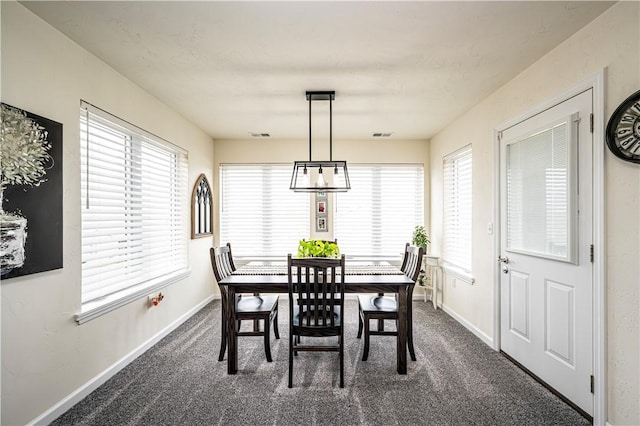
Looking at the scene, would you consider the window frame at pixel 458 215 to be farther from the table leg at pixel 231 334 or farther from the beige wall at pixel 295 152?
the table leg at pixel 231 334

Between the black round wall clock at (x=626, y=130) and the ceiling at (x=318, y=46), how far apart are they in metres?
0.64

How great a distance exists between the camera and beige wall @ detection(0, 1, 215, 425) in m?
1.76

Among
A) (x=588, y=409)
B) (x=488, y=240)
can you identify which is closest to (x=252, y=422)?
(x=588, y=409)

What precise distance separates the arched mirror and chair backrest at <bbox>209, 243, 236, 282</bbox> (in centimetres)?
105

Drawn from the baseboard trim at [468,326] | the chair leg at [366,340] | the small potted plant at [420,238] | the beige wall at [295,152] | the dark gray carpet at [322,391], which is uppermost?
the beige wall at [295,152]

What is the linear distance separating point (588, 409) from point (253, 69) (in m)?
3.47

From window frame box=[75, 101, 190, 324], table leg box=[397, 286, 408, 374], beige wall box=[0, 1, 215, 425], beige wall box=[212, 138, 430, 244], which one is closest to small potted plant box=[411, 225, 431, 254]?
beige wall box=[212, 138, 430, 244]

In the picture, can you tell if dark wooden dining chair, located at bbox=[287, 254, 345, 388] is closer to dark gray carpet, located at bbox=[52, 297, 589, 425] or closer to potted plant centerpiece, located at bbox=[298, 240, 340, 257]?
dark gray carpet, located at bbox=[52, 297, 589, 425]

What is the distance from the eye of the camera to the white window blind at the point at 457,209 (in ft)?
12.5

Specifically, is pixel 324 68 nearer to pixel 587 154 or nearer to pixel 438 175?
pixel 587 154

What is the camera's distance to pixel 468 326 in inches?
142

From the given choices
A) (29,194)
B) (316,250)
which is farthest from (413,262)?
(29,194)

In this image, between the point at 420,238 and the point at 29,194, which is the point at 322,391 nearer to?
the point at 29,194

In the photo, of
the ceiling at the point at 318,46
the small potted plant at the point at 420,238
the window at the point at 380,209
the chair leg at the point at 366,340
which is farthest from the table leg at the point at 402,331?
the window at the point at 380,209
